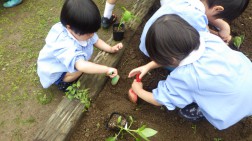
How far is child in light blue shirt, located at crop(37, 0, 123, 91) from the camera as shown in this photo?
196 centimetres

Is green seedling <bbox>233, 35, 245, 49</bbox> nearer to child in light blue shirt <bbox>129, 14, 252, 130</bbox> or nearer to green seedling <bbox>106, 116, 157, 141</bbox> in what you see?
child in light blue shirt <bbox>129, 14, 252, 130</bbox>

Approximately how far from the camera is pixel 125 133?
2109mm

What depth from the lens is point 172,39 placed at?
1.75 m

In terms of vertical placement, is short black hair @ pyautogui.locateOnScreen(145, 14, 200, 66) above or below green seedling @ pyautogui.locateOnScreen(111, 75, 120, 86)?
above

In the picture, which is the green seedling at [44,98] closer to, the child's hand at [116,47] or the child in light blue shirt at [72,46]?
the child in light blue shirt at [72,46]

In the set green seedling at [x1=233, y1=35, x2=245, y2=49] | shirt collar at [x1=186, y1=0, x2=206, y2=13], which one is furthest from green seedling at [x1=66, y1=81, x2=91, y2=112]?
green seedling at [x1=233, y1=35, x2=245, y2=49]

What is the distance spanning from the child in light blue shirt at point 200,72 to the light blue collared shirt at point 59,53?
2.02ft

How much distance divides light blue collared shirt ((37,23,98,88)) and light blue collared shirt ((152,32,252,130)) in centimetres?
72

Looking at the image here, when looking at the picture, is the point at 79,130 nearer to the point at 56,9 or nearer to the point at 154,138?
the point at 154,138

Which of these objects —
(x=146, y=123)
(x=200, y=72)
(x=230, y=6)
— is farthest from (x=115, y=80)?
(x=230, y=6)

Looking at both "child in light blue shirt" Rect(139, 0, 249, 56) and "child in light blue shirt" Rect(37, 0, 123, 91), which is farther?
"child in light blue shirt" Rect(139, 0, 249, 56)

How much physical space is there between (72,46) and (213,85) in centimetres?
108

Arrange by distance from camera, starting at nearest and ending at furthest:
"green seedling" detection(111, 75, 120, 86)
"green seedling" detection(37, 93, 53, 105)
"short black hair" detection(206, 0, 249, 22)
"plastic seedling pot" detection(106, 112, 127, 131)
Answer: "plastic seedling pot" detection(106, 112, 127, 131)
"short black hair" detection(206, 0, 249, 22)
"green seedling" detection(111, 75, 120, 86)
"green seedling" detection(37, 93, 53, 105)

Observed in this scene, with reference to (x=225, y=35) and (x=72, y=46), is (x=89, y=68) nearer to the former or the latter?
(x=72, y=46)
